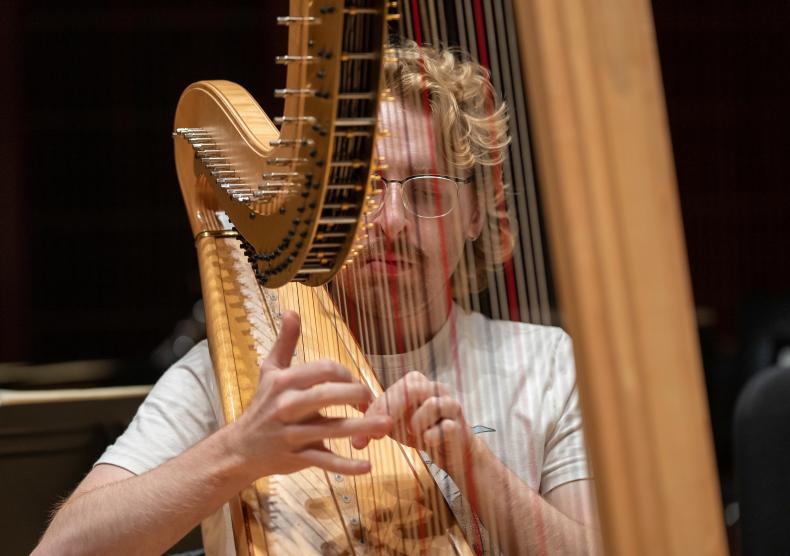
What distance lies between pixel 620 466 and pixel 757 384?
0.63 m

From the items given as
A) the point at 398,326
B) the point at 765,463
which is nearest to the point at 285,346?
the point at 398,326

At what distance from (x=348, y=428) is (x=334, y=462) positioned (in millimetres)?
34

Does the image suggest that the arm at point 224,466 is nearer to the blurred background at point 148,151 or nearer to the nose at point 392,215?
the nose at point 392,215

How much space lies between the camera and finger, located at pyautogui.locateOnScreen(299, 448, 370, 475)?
85 centimetres

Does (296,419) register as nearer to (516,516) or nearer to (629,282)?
(516,516)

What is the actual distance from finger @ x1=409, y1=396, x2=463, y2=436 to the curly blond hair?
39 cm

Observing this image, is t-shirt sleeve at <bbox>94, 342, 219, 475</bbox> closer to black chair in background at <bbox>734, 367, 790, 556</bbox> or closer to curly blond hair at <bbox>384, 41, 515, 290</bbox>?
curly blond hair at <bbox>384, 41, 515, 290</bbox>

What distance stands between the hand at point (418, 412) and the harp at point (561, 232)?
13 cm

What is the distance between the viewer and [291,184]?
935 mm

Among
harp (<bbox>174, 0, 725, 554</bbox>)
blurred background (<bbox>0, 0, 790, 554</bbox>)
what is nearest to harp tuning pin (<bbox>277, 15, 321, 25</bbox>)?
harp (<bbox>174, 0, 725, 554</bbox>)

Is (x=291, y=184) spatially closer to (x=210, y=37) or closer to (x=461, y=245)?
(x=461, y=245)

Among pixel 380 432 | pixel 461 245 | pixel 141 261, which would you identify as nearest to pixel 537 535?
pixel 380 432

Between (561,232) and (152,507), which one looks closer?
(561,232)

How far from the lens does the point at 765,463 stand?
1.09 metres
